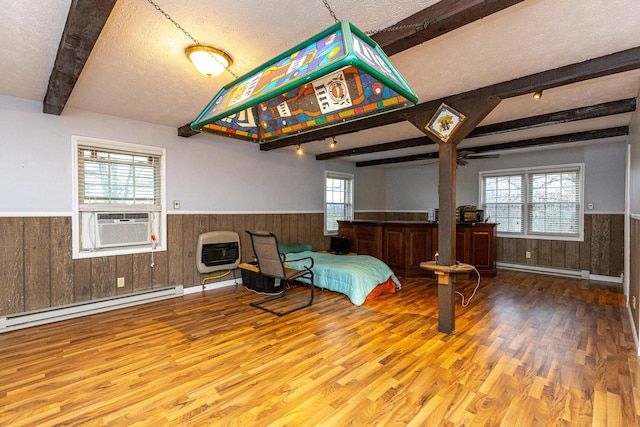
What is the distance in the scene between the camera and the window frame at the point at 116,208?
375 cm

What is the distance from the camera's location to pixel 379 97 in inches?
72.2

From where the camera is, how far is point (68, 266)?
371cm

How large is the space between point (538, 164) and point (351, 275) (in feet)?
15.8


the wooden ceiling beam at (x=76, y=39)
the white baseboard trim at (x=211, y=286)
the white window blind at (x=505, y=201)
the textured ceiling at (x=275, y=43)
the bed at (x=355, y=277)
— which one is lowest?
the white baseboard trim at (x=211, y=286)

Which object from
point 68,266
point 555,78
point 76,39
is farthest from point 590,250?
point 68,266

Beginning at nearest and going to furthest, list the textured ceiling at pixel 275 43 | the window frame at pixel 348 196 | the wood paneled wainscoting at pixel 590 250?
the textured ceiling at pixel 275 43, the wood paneled wainscoting at pixel 590 250, the window frame at pixel 348 196

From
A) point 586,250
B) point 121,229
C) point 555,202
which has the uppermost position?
point 555,202

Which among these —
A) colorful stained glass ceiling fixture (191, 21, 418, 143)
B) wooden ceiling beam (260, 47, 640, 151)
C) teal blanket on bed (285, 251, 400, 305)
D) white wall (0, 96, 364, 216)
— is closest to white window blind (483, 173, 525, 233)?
teal blanket on bed (285, 251, 400, 305)

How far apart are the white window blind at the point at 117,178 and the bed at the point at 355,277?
7.48 ft

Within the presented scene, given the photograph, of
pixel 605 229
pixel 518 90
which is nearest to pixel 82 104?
pixel 518 90

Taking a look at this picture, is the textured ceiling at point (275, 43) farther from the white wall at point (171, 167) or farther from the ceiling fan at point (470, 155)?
the ceiling fan at point (470, 155)

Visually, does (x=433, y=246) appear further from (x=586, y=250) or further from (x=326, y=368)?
(x=326, y=368)

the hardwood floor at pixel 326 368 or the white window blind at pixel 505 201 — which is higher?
the white window blind at pixel 505 201

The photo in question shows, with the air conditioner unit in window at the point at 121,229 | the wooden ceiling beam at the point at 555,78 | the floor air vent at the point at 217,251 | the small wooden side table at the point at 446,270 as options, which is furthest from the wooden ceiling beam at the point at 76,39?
the small wooden side table at the point at 446,270
